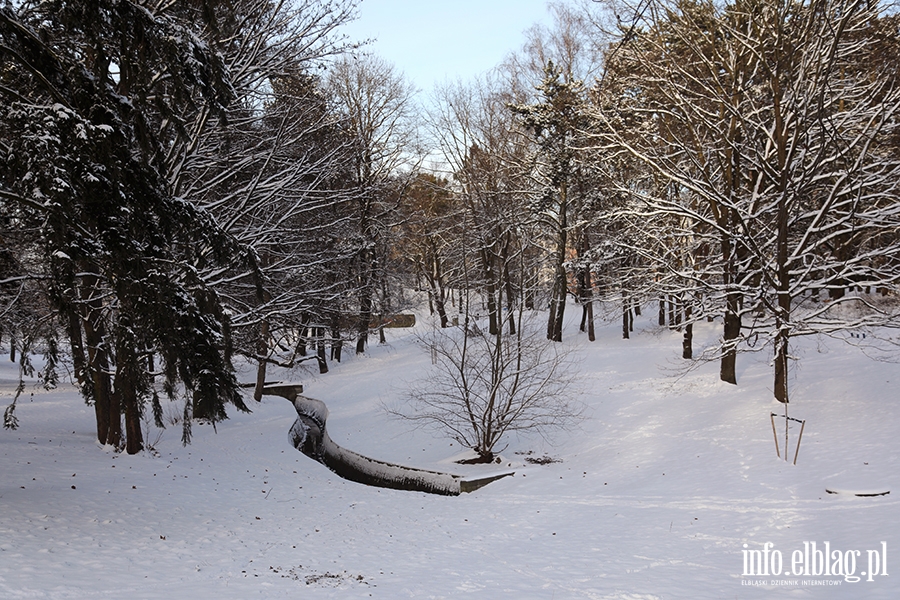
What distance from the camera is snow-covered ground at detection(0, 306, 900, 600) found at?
21.6ft

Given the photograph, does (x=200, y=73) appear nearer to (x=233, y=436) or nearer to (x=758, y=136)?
(x=233, y=436)

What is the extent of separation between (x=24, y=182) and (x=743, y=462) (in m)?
11.3

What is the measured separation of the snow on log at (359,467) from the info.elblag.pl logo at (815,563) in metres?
5.62

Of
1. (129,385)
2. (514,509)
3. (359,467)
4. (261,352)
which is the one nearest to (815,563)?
(514,509)

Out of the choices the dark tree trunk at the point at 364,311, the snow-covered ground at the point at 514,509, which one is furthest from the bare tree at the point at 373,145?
the snow-covered ground at the point at 514,509

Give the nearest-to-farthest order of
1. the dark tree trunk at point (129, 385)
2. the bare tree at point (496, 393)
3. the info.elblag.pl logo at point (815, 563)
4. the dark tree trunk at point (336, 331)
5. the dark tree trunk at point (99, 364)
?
the info.elblag.pl logo at point (815, 563) → the dark tree trunk at point (129, 385) → the dark tree trunk at point (99, 364) → the bare tree at point (496, 393) → the dark tree trunk at point (336, 331)

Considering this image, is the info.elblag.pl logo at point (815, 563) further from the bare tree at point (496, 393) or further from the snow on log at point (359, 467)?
the bare tree at point (496, 393)

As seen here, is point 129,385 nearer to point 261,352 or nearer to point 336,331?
point 261,352

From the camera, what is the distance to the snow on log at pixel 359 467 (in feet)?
39.0

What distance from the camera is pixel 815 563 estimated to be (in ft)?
22.4

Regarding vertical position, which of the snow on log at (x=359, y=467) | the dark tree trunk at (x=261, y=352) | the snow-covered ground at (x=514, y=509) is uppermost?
the dark tree trunk at (x=261, y=352)

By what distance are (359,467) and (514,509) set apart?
16.1ft

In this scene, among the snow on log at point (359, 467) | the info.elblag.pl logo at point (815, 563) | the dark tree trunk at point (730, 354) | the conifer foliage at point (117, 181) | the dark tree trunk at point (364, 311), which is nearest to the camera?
the conifer foliage at point (117, 181)

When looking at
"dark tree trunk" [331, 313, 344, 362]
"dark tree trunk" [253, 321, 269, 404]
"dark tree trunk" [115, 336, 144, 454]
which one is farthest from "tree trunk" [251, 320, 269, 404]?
"dark tree trunk" [115, 336, 144, 454]
